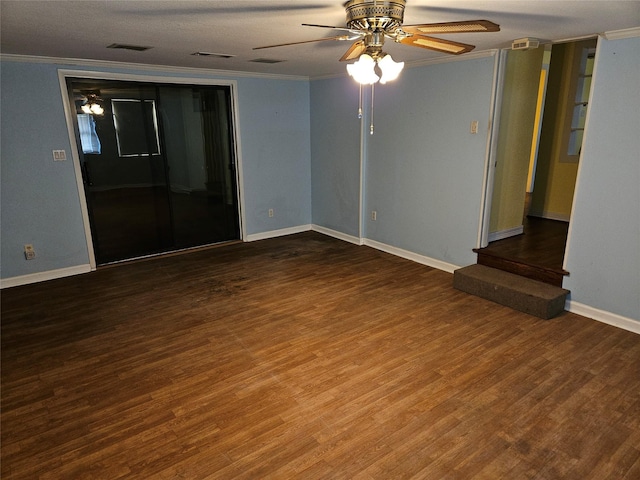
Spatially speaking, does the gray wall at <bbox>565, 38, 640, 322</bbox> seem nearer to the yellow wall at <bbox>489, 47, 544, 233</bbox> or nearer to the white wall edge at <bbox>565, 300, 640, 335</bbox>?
the white wall edge at <bbox>565, 300, 640, 335</bbox>

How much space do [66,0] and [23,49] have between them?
190 centimetres

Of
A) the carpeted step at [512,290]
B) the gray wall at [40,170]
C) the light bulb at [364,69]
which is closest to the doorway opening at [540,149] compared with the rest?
the carpeted step at [512,290]

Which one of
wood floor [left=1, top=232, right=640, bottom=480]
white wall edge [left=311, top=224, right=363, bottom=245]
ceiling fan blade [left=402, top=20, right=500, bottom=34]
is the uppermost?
ceiling fan blade [left=402, top=20, right=500, bottom=34]

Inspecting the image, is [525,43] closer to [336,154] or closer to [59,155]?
[336,154]

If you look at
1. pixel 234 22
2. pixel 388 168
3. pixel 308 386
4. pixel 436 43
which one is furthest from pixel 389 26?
pixel 388 168

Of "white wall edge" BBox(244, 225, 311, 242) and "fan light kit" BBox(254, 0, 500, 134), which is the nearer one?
"fan light kit" BBox(254, 0, 500, 134)

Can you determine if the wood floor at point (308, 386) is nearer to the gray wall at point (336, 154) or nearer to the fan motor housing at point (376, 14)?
the gray wall at point (336, 154)

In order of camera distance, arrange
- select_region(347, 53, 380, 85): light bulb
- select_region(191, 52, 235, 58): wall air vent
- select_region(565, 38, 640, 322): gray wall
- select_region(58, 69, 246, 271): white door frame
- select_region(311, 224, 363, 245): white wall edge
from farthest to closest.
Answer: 1. select_region(311, 224, 363, 245): white wall edge
2. select_region(58, 69, 246, 271): white door frame
3. select_region(191, 52, 235, 58): wall air vent
4. select_region(565, 38, 640, 322): gray wall
5. select_region(347, 53, 380, 85): light bulb

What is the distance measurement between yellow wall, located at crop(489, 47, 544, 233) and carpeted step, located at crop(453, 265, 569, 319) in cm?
89

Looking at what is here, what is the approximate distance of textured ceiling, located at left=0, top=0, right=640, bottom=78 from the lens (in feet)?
7.46

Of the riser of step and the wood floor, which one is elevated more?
the riser of step

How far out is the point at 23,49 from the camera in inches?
139

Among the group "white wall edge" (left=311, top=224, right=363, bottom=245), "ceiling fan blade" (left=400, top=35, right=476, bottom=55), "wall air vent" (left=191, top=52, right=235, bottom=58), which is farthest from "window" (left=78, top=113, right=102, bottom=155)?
"ceiling fan blade" (left=400, top=35, right=476, bottom=55)

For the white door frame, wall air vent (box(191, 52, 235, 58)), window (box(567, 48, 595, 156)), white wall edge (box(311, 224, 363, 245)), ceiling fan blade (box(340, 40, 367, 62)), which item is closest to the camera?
ceiling fan blade (box(340, 40, 367, 62))
